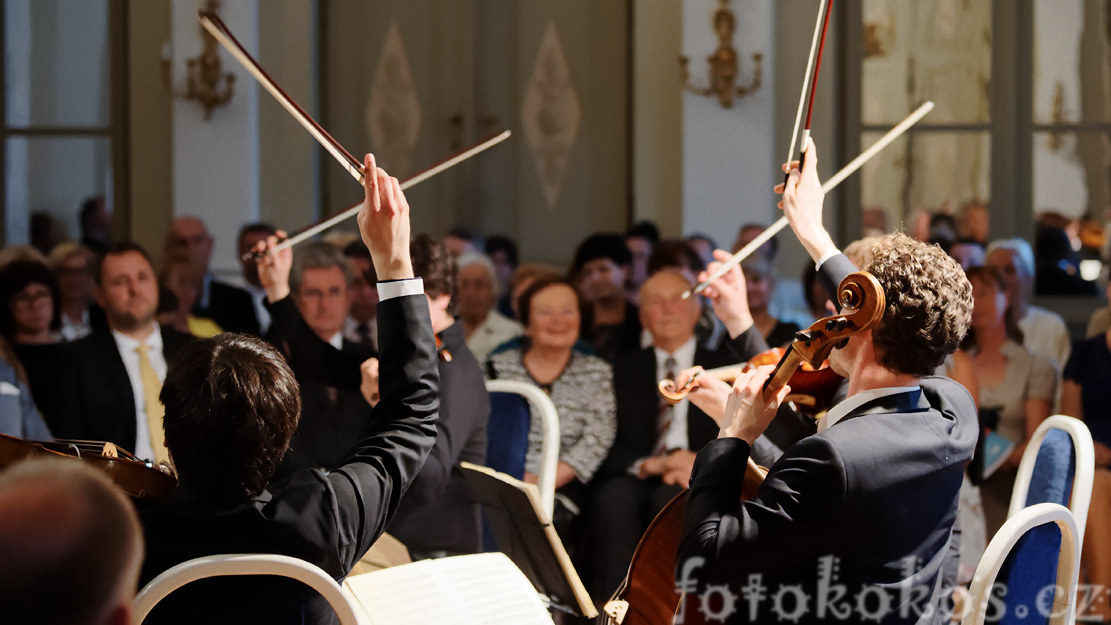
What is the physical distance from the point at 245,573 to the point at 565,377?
7.14ft

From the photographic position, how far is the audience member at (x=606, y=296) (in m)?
3.90

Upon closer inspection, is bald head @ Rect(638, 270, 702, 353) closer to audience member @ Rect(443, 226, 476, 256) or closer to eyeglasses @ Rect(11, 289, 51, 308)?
audience member @ Rect(443, 226, 476, 256)

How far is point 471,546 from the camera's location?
2592 millimetres

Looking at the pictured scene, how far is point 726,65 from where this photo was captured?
5.29 meters

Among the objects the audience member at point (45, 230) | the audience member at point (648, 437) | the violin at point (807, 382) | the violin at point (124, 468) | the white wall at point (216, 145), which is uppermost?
the white wall at point (216, 145)

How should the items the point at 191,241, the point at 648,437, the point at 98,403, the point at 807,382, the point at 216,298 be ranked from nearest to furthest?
the point at 807,382, the point at 98,403, the point at 648,437, the point at 216,298, the point at 191,241

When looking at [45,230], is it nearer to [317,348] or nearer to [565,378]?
[565,378]

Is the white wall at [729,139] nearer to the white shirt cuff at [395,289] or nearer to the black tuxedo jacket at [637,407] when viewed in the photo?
the black tuxedo jacket at [637,407]

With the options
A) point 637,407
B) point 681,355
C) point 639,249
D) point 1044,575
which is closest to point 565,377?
point 637,407

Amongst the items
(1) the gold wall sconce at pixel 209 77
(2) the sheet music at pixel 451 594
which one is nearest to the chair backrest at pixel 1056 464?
(2) the sheet music at pixel 451 594

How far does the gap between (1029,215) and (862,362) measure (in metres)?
4.42

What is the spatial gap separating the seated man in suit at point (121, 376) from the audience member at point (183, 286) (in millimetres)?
788

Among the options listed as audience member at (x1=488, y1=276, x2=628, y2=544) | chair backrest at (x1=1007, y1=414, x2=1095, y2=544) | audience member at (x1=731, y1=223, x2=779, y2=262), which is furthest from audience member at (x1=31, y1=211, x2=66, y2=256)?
chair backrest at (x1=1007, y1=414, x2=1095, y2=544)

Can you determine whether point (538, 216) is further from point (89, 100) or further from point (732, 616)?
point (732, 616)
